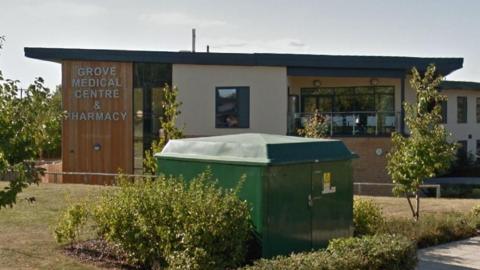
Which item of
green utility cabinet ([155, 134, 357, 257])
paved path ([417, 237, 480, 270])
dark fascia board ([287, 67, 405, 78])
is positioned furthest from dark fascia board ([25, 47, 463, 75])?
green utility cabinet ([155, 134, 357, 257])

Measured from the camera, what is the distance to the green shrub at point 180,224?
23.8 ft

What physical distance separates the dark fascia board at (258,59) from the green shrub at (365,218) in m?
13.9

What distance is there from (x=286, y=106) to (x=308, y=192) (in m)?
16.5

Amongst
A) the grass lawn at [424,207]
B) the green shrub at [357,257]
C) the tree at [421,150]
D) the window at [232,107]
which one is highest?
the window at [232,107]

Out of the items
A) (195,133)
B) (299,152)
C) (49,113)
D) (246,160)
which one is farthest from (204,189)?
(195,133)

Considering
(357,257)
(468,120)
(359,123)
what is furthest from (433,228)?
(468,120)

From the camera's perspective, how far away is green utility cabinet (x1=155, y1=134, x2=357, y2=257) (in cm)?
815

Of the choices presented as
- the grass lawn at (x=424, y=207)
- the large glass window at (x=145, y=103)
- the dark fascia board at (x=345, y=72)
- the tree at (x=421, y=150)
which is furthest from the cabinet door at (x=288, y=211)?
the large glass window at (x=145, y=103)

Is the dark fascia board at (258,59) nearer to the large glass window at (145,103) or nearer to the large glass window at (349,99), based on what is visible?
the large glass window at (145,103)

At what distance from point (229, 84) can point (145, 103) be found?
140 inches

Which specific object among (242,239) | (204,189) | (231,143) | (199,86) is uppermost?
(199,86)

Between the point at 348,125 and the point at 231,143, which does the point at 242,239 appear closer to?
the point at 231,143

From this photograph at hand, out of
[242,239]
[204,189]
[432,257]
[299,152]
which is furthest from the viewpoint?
[432,257]

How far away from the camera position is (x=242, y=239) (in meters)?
7.59
